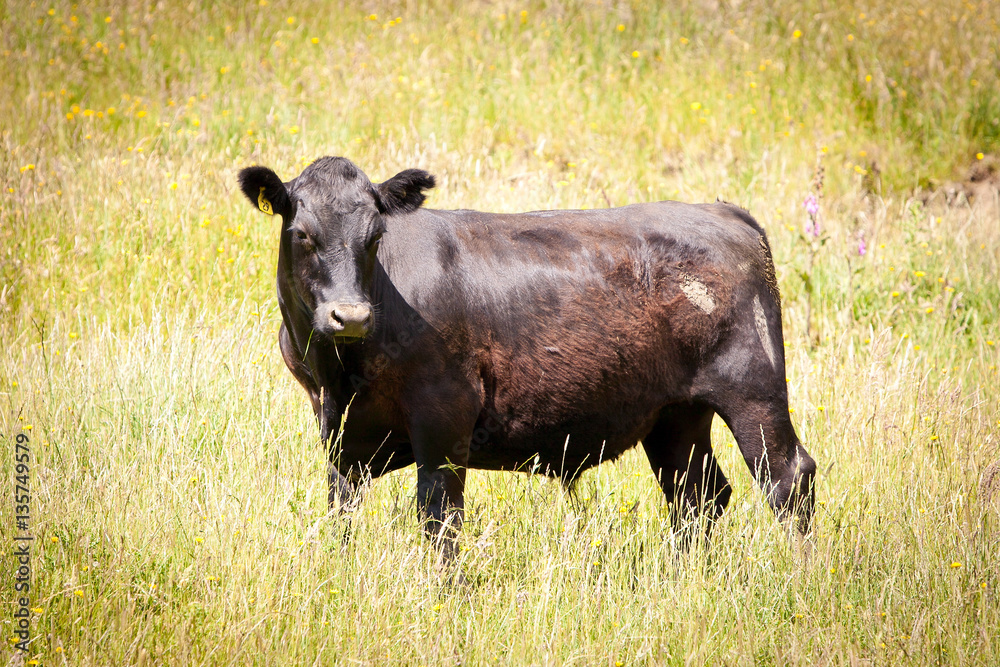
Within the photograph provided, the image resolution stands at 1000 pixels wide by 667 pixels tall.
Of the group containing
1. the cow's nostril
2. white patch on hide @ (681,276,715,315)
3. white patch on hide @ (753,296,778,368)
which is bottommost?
white patch on hide @ (753,296,778,368)

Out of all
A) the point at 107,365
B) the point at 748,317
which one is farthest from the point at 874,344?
the point at 107,365

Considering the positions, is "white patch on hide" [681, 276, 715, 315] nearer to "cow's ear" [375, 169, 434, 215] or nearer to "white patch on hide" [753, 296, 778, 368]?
"white patch on hide" [753, 296, 778, 368]

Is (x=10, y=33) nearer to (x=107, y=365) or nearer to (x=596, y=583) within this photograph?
(x=107, y=365)

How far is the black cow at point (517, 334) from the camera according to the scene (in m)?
3.90

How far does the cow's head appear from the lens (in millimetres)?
3648

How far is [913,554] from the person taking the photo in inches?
158

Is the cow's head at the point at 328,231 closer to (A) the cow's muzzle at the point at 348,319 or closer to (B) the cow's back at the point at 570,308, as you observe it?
(A) the cow's muzzle at the point at 348,319

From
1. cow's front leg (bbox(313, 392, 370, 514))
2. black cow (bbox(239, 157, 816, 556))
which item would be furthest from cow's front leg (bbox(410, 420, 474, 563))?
cow's front leg (bbox(313, 392, 370, 514))

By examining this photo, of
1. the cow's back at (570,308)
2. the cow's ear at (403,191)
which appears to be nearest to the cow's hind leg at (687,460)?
the cow's back at (570,308)

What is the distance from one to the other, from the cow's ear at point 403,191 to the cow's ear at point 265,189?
1.38 ft

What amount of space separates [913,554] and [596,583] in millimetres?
1480

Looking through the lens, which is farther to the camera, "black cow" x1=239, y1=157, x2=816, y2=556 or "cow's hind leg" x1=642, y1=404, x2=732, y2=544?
"cow's hind leg" x1=642, y1=404, x2=732, y2=544

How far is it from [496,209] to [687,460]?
343 cm

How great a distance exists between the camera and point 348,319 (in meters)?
3.50
